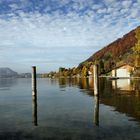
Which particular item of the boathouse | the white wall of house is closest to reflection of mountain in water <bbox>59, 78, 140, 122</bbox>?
the boathouse

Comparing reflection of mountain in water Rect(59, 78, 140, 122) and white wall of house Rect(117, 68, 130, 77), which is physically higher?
white wall of house Rect(117, 68, 130, 77)

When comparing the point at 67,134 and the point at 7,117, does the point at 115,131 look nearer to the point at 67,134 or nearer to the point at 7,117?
the point at 67,134

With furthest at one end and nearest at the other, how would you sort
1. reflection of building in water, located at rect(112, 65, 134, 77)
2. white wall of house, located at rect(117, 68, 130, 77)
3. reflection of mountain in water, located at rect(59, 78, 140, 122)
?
white wall of house, located at rect(117, 68, 130, 77)
reflection of building in water, located at rect(112, 65, 134, 77)
reflection of mountain in water, located at rect(59, 78, 140, 122)

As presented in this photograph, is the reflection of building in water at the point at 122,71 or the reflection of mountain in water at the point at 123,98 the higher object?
the reflection of building in water at the point at 122,71

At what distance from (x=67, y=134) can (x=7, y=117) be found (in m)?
8.84

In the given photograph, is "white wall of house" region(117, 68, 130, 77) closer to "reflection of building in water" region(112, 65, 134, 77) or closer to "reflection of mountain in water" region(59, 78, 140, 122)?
"reflection of building in water" region(112, 65, 134, 77)

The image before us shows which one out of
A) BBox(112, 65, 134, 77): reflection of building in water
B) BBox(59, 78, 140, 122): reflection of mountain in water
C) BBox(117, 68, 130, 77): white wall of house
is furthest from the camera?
BBox(117, 68, 130, 77): white wall of house

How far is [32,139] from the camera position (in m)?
17.2

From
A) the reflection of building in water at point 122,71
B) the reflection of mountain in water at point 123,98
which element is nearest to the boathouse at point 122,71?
the reflection of building in water at point 122,71

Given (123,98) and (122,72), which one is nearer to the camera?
(123,98)

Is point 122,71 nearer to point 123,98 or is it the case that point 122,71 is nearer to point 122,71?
point 122,71

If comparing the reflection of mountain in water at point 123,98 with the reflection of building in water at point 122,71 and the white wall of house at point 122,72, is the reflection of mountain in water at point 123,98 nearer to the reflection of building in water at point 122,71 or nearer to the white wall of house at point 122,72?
the reflection of building in water at point 122,71

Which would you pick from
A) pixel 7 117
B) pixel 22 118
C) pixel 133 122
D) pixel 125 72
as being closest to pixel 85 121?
pixel 133 122

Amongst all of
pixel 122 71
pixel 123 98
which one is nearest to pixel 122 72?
pixel 122 71
